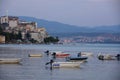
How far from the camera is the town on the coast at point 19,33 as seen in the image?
85.4 meters

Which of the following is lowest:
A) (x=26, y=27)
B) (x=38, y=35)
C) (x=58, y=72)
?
(x=58, y=72)

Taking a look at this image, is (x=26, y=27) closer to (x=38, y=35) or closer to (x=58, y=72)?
(x=38, y=35)

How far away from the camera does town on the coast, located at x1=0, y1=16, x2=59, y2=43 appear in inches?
3362

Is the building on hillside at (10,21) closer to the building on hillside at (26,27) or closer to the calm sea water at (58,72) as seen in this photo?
the building on hillside at (26,27)

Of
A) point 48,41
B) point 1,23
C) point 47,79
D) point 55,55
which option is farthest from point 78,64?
point 48,41

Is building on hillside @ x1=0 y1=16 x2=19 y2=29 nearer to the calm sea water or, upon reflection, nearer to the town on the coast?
the town on the coast

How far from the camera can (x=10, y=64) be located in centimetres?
2277

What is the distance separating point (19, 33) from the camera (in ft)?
289

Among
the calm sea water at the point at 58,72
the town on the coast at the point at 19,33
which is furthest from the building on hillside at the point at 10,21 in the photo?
the calm sea water at the point at 58,72

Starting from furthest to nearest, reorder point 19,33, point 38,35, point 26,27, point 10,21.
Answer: point 26,27 < point 10,21 < point 38,35 < point 19,33

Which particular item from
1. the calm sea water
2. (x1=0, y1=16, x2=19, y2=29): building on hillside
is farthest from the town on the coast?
the calm sea water

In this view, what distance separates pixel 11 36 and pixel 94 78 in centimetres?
6876

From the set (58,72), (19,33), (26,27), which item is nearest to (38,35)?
(19,33)

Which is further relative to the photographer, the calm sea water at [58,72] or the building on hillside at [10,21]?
the building on hillside at [10,21]
